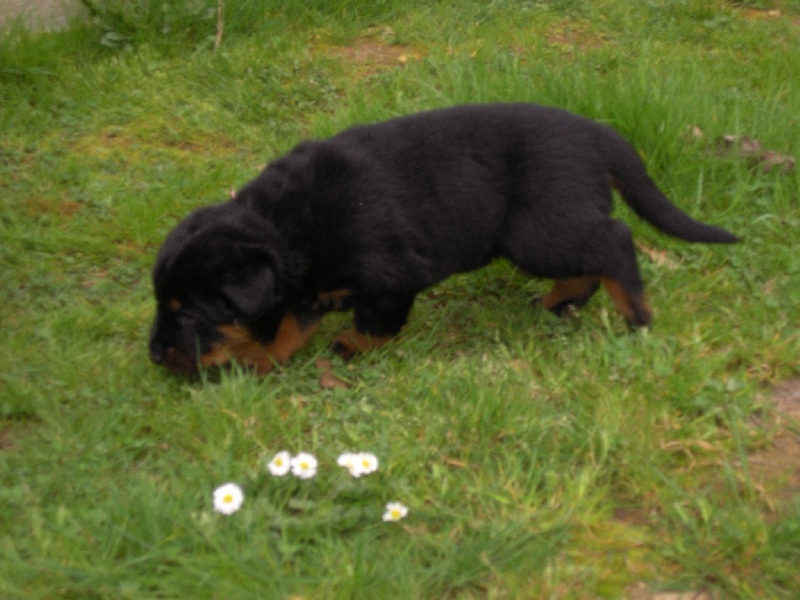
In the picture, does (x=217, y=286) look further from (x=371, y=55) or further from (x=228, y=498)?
(x=371, y=55)

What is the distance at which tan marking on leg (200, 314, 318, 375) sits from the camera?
2998mm

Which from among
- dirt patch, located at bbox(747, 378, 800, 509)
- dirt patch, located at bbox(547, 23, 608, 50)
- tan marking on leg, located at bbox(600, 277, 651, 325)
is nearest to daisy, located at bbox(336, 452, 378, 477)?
dirt patch, located at bbox(747, 378, 800, 509)

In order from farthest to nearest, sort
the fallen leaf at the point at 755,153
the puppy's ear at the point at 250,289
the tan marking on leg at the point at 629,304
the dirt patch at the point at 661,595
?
the fallen leaf at the point at 755,153, the tan marking on leg at the point at 629,304, the puppy's ear at the point at 250,289, the dirt patch at the point at 661,595

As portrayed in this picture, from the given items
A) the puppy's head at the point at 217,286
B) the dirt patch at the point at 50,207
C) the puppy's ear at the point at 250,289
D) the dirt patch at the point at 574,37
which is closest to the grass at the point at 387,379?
the dirt patch at the point at 50,207

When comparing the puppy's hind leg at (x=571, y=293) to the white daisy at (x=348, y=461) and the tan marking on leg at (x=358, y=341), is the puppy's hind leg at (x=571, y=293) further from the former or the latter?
the white daisy at (x=348, y=461)

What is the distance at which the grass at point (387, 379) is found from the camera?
2.26m

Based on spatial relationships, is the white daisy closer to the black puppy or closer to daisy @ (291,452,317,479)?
daisy @ (291,452,317,479)

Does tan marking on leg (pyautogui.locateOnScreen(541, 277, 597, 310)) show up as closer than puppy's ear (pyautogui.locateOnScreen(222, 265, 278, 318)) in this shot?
No

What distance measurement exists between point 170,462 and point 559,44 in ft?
13.0

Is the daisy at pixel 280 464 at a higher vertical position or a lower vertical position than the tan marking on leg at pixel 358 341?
higher

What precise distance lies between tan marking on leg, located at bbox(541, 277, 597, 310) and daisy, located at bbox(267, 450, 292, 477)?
53.2 inches

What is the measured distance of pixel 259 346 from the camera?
3.14 m

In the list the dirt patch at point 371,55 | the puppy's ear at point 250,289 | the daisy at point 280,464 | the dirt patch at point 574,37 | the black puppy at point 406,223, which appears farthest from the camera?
the dirt patch at point 574,37

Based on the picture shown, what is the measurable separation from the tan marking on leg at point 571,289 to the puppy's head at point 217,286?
1053 mm
